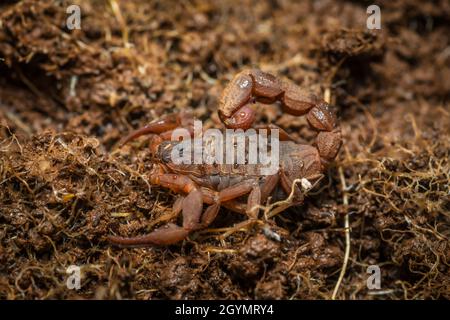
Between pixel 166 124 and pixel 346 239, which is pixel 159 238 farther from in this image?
pixel 346 239

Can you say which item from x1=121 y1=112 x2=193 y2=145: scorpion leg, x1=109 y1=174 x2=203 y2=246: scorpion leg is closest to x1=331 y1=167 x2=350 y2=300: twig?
x1=109 y1=174 x2=203 y2=246: scorpion leg

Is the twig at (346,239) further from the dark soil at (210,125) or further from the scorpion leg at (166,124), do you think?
the scorpion leg at (166,124)

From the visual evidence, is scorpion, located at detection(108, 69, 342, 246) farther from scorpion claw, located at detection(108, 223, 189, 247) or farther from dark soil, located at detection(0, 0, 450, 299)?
dark soil, located at detection(0, 0, 450, 299)

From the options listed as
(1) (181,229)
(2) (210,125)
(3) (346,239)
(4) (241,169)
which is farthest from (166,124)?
(3) (346,239)

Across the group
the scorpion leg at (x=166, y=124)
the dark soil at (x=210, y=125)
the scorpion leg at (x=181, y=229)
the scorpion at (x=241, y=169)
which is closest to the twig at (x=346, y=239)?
→ the dark soil at (x=210, y=125)
